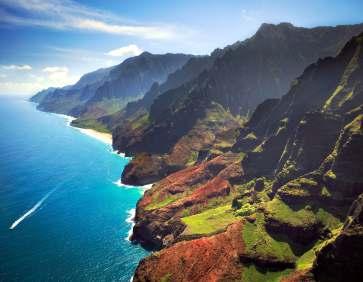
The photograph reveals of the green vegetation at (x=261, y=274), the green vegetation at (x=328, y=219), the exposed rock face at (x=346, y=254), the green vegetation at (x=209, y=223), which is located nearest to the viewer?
the exposed rock face at (x=346, y=254)

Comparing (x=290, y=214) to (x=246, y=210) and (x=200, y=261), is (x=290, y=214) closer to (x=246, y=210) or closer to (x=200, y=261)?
(x=246, y=210)

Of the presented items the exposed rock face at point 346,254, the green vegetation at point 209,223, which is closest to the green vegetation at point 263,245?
the green vegetation at point 209,223

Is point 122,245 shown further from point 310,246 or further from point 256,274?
point 310,246

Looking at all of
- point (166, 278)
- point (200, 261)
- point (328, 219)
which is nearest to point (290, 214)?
point (328, 219)

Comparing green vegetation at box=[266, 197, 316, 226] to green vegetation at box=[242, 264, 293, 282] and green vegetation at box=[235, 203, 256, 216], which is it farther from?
green vegetation at box=[242, 264, 293, 282]

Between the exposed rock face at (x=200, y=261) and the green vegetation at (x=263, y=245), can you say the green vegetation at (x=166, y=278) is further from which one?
the green vegetation at (x=263, y=245)

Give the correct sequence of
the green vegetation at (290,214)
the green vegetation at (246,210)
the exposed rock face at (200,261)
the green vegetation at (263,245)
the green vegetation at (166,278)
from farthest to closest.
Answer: the green vegetation at (246,210) < the green vegetation at (290,214) < the green vegetation at (166,278) < the exposed rock face at (200,261) < the green vegetation at (263,245)
